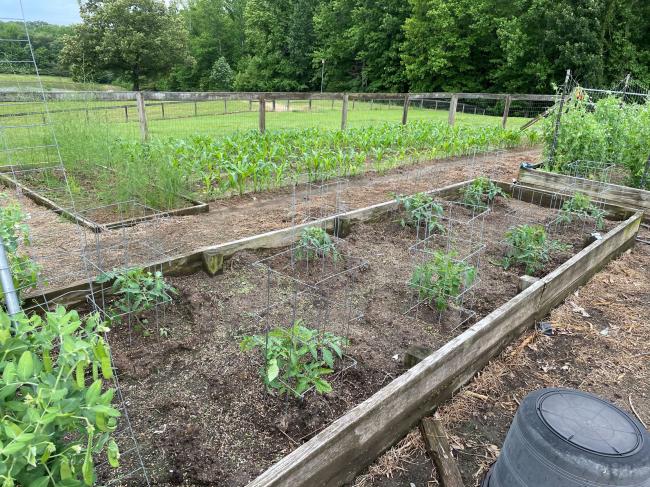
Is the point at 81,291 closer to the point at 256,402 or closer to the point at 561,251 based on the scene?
the point at 256,402

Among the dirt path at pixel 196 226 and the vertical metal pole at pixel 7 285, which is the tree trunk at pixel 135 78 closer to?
the dirt path at pixel 196 226

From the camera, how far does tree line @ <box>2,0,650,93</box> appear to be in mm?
26047

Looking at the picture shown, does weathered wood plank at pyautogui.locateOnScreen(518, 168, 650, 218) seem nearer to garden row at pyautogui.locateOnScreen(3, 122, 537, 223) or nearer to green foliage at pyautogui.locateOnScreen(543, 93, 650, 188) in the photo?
green foliage at pyautogui.locateOnScreen(543, 93, 650, 188)

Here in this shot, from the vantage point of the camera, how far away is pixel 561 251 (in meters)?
4.71

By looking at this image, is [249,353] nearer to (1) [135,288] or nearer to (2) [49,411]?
(1) [135,288]

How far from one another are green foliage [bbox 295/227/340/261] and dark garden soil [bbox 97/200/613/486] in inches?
4.1

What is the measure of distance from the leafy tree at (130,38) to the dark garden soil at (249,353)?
39274 mm

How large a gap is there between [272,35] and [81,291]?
47634 millimetres

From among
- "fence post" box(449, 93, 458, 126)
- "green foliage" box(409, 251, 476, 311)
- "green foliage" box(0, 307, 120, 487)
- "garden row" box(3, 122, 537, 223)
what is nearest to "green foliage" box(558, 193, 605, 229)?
"green foliage" box(409, 251, 476, 311)

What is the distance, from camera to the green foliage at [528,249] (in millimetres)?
4270

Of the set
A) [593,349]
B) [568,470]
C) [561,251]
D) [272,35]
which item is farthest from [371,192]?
[272,35]

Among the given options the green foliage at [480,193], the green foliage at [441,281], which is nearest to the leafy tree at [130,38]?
the green foliage at [480,193]

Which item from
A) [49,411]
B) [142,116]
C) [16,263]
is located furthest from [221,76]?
[49,411]

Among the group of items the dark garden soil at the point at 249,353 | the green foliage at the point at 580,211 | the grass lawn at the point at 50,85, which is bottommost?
the dark garden soil at the point at 249,353
